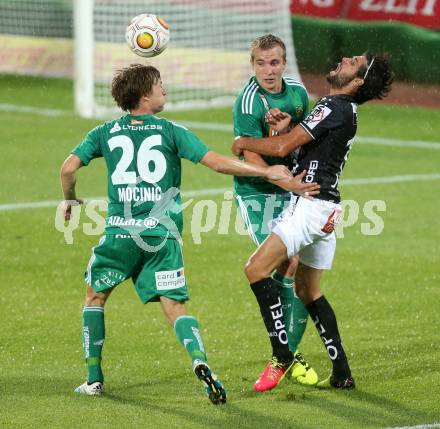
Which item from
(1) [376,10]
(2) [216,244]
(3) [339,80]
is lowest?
(2) [216,244]

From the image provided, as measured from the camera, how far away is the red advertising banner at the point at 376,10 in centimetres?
2258

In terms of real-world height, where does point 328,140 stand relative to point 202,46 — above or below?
above

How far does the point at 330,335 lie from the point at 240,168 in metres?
1.29

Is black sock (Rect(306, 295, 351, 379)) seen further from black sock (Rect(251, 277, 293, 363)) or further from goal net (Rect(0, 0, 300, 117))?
goal net (Rect(0, 0, 300, 117))

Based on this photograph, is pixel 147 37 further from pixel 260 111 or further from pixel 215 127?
pixel 215 127

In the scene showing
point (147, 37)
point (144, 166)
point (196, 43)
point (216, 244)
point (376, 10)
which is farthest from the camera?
point (376, 10)

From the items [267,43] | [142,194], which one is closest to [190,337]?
[142,194]

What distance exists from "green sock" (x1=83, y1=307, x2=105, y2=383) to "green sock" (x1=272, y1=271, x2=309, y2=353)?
1261 millimetres

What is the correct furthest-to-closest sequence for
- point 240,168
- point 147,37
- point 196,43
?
point 196,43
point 147,37
point 240,168

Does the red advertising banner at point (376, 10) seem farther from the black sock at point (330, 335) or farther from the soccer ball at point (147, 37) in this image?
the black sock at point (330, 335)

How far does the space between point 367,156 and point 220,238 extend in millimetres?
5221

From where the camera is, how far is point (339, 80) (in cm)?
752

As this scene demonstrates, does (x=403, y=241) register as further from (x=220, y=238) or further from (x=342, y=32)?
(x=342, y=32)

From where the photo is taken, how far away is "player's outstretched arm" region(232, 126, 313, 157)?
7.43 metres
